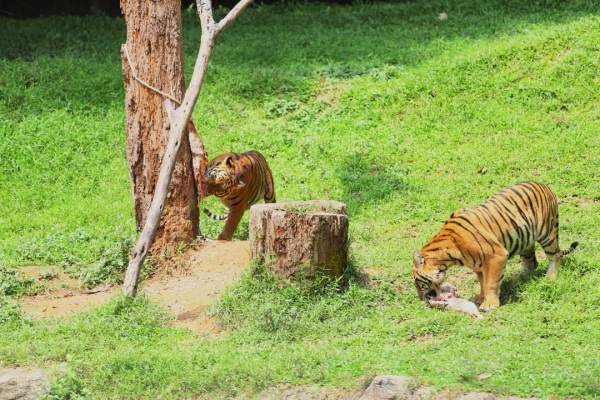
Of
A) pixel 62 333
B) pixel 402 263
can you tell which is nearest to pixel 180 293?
pixel 62 333

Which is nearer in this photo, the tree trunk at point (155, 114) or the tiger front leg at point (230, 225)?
the tree trunk at point (155, 114)

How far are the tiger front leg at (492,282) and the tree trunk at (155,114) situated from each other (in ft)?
9.40

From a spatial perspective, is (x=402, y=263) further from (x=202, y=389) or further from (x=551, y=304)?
(x=202, y=389)

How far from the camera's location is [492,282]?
637 cm

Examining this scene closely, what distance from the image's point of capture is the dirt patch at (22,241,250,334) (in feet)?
22.7

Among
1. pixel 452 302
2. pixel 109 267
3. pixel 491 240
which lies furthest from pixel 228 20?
pixel 452 302

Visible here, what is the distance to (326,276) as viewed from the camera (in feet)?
22.0

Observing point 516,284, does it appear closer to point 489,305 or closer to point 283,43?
point 489,305

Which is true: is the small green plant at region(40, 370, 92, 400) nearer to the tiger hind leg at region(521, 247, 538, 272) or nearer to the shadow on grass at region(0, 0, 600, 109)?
the tiger hind leg at region(521, 247, 538, 272)

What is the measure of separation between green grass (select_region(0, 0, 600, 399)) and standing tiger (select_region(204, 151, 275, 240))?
0.41 m

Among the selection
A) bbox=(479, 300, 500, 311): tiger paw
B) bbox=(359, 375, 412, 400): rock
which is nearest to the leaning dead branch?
bbox=(359, 375, 412, 400): rock

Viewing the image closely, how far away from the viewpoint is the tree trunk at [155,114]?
786cm

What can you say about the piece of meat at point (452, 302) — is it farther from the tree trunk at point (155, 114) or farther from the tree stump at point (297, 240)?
the tree trunk at point (155, 114)

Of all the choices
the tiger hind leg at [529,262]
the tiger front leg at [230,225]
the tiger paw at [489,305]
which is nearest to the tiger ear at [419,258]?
the tiger paw at [489,305]
